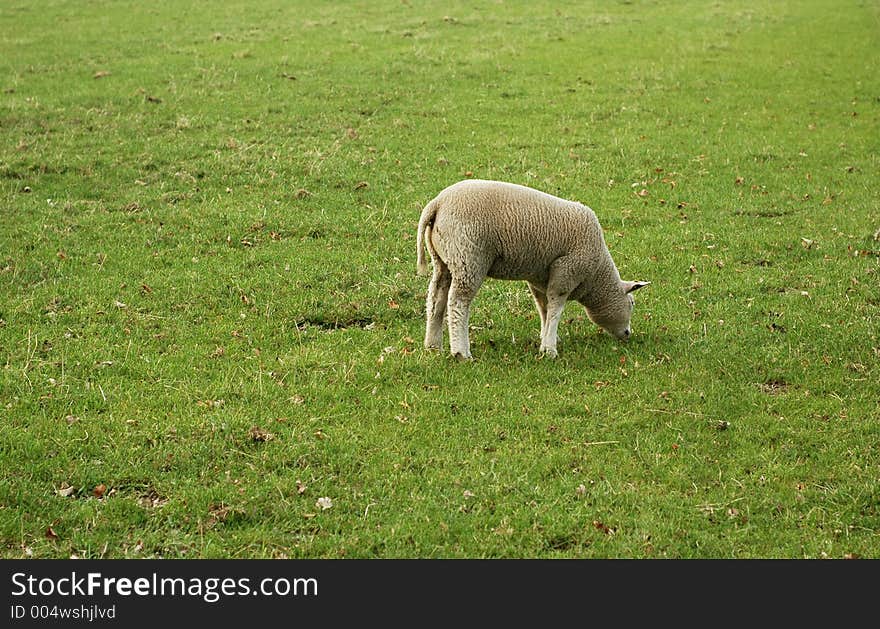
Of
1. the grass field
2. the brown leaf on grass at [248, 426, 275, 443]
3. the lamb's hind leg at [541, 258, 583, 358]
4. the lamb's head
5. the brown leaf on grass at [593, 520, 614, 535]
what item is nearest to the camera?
the brown leaf on grass at [593, 520, 614, 535]

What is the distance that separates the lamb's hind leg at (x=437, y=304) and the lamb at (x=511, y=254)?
0.04 feet

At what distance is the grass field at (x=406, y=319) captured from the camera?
7746 mm

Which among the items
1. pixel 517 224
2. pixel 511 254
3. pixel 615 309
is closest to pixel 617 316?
pixel 615 309

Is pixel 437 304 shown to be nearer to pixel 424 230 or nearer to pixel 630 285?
pixel 424 230

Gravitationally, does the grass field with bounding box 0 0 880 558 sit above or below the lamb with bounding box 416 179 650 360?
below

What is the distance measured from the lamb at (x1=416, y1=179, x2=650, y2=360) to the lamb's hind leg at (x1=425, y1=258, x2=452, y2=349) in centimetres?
1

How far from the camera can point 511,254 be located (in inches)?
410

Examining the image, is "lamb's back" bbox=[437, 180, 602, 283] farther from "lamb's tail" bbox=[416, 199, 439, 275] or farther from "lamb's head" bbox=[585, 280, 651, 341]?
"lamb's head" bbox=[585, 280, 651, 341]

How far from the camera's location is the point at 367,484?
8125 millimetres

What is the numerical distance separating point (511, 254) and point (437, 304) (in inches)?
41.2

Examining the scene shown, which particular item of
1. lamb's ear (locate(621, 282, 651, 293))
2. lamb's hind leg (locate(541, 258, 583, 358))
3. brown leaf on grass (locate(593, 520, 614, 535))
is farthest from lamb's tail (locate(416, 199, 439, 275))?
brown leaf on grass (locate(593, 520, 614, 535))

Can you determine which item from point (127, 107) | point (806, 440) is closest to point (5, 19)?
point (127, 107)

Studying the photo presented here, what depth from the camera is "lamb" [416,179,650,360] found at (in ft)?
33.5

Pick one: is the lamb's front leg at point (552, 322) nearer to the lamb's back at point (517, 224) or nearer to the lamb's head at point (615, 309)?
the lamb's back at point (517, 224)
